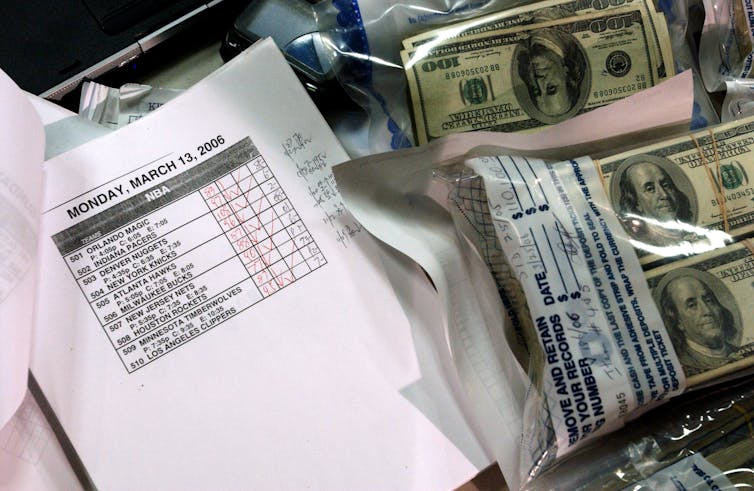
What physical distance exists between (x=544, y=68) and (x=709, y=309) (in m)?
0.22

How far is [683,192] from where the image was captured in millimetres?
420

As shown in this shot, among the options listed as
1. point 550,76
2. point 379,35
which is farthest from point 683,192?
point 379,35

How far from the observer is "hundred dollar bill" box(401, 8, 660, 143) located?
50 centimetres

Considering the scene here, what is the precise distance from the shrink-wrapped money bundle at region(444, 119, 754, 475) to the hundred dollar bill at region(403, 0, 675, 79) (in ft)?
0.38

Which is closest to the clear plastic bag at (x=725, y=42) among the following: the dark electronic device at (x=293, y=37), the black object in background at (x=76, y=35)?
the dark electronic device at (x=293, y=37)

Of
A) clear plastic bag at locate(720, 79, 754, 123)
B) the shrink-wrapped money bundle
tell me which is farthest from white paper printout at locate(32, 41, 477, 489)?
clear plastic bag at locate(720, 79, 754, 123)

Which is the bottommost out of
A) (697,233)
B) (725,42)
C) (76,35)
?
(697,233)

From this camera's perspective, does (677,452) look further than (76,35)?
No

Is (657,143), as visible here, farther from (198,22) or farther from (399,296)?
(198,22)

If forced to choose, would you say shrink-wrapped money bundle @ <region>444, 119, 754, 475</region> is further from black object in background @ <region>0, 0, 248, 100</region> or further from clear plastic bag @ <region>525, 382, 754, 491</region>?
black object in background @ <region>0, 0, 248, 100</region>

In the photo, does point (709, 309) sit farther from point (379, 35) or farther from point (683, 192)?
point (379, 35)

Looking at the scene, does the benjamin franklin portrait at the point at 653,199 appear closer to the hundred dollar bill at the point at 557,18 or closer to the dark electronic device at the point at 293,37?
the hundred dollar bill at the point at 557,18

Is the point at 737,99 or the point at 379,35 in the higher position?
the point at 379,35

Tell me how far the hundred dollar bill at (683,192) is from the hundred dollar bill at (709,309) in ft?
0.04
